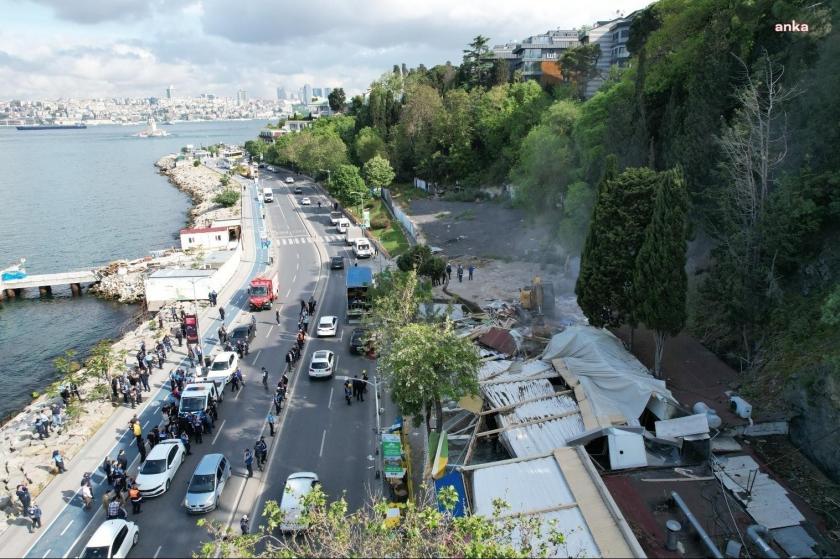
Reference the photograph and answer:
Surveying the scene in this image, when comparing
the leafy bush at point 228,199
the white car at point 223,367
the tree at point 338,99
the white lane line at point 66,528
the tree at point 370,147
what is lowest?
the white lane line at point 66,528

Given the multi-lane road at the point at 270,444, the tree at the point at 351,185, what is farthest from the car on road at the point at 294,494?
the tree at the point at 351,185

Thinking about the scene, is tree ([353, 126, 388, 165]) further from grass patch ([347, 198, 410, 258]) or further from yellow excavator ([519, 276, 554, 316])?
yellow excavator ([519, 276, 554, 316])

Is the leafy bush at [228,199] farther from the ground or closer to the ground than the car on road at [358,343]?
farther from the ground

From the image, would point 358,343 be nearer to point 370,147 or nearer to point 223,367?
point 223,367

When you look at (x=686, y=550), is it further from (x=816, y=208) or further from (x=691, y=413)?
(x=816, y=208)

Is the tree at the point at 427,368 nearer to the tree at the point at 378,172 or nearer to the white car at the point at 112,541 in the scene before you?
the white car at the point at 112,541

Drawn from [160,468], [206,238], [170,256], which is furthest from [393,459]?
[170,256]

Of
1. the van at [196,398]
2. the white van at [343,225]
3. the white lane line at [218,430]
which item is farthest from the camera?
the white van at [343,225]
